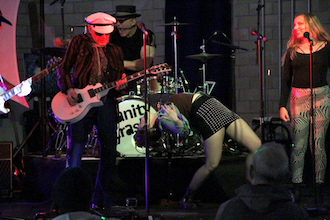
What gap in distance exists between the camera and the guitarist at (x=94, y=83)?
13.5ft

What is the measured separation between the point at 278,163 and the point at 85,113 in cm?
257

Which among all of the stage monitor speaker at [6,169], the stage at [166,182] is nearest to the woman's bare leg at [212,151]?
the stage at [166,182]

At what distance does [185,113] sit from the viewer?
4250 millimetres

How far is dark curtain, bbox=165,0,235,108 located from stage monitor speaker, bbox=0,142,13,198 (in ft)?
10.9

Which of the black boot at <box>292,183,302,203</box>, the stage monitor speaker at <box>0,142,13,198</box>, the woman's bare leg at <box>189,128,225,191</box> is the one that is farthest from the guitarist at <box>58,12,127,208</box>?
the black boot at <box>292,183,302,203</box>

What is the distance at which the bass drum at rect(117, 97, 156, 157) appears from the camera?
5.85 metres

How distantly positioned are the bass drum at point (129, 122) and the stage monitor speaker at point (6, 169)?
1457 millimetres

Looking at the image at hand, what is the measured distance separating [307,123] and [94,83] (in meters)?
2.45

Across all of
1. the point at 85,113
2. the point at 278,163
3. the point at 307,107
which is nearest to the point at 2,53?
the point at 85,113

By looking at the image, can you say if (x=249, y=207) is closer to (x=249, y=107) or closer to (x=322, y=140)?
(x=322, y=140)

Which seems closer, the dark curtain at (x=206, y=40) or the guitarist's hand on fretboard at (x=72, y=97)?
the guitarist's hand on fretboard at (x=72, y=97)

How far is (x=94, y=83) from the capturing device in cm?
416

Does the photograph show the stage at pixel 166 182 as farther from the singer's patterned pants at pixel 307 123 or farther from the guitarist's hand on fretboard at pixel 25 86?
the guitarist's hand on fretboard at pixel 25 86

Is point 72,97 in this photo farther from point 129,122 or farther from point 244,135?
point 129,122
